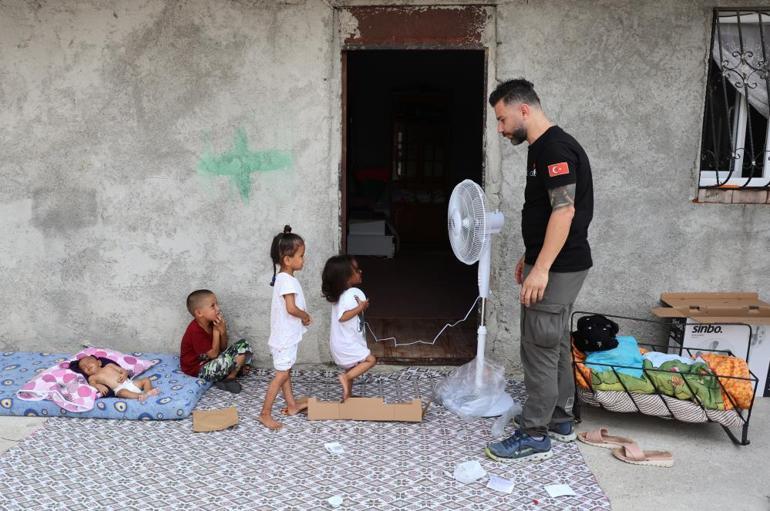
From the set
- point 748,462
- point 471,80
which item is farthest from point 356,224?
point 748,462

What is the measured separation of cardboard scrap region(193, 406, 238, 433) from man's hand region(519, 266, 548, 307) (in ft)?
6.94

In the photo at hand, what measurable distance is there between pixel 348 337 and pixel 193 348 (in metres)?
1.30

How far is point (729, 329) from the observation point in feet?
16.2

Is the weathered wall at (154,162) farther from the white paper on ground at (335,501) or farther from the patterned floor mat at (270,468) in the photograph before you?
the white paper on ground at (335,501)

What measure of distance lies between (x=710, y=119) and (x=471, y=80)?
266 inches

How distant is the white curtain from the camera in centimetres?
507

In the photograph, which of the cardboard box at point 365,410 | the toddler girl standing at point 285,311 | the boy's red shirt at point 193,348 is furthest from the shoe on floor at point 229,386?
the cardboard box at point 365,410

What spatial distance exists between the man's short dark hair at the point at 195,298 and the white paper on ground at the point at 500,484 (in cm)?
254

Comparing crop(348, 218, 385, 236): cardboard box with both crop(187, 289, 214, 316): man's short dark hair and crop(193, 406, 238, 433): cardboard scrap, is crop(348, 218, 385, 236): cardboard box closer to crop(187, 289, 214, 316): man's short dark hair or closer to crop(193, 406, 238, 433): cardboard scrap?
crop(187, 289, 214, 316): man's short dark hair

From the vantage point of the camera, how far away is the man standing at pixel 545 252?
368cm

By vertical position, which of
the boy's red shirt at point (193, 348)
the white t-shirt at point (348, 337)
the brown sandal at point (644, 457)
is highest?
the white t-shirt at point (348, 337)

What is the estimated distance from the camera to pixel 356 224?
991 centimetres

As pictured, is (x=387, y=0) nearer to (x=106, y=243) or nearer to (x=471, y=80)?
(x=106, y=243)

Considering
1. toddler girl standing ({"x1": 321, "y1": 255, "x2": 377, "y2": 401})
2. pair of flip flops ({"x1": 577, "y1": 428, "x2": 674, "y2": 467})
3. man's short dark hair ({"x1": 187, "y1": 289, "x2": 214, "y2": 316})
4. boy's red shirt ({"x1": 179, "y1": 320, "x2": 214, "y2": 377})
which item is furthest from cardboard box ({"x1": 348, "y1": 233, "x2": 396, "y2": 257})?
pair of flip flops ({"x1": 577, "y1": 428, "x2": 674, "y2": 467})
